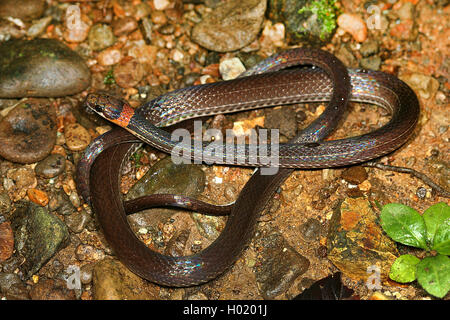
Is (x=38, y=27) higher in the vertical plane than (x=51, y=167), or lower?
higher

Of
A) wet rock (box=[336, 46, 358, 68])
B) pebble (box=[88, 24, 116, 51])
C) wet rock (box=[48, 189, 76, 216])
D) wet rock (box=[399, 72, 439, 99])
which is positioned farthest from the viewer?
pebble (box=[88, 24, 116, 51])

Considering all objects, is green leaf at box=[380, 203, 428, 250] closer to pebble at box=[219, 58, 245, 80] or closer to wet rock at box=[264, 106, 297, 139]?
wet rock at box=[264, 106, 297, 139]

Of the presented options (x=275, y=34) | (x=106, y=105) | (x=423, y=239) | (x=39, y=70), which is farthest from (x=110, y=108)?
(x=423, y=239)

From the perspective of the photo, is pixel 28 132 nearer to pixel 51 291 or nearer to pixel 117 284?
pixel 51 291

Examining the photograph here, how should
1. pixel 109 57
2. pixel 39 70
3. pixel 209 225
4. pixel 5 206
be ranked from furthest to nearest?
pixel 109 57
pixel 39 70
pixel 5 206
pixel 209 225

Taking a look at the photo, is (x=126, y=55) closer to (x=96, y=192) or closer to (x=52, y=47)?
(x=52, y=47)

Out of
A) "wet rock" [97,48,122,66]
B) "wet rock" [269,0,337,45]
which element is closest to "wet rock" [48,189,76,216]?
"wet rock" [97,48,122,66]
